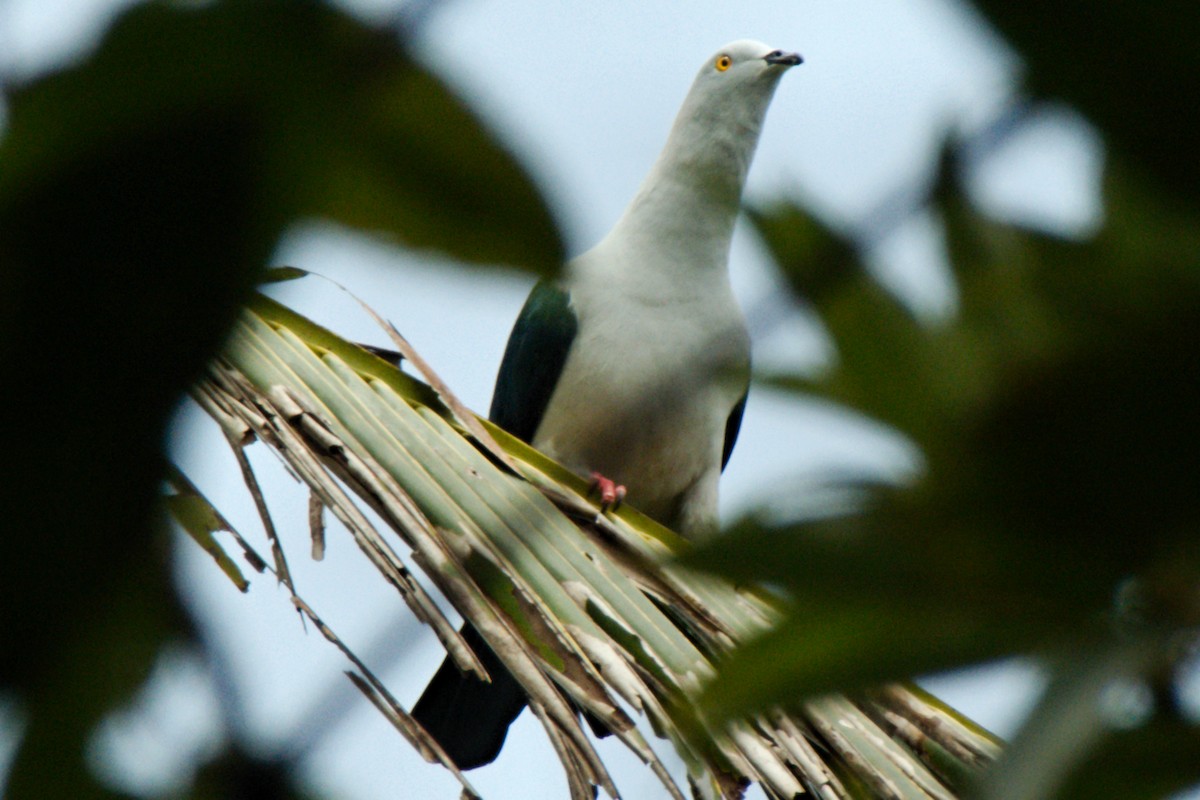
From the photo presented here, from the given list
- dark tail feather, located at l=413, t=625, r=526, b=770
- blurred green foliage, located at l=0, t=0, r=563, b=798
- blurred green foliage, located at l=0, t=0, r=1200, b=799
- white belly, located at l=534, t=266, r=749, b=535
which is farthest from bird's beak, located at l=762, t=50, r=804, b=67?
blurred green foliage, located at l=0, t=0, r=563, b=798

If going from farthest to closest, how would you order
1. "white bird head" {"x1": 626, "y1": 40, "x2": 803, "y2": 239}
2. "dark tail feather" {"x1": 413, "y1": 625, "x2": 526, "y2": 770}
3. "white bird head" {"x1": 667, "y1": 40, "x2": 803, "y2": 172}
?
"white bird head" {"x1": 667, "y1": 40, "x2": 803, "y2": 172} < "white bird head" {"x1": 626, "y1": 40, "x2": 803, "y2": 239} < "dark tail feather" {"x1": 413, "y1": 625, "x2": 526, "y2": 770}

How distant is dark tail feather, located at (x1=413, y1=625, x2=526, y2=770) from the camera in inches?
93.7

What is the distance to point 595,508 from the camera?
177cm

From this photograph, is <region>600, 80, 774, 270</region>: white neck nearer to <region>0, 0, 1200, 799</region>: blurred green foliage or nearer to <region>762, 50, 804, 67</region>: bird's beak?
<region>762, 50, 804, 67</region>: bird's beak

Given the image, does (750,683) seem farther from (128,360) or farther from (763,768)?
(763,768)

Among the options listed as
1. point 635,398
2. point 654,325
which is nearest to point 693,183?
point 654,325

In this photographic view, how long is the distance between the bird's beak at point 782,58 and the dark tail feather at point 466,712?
1.81 metres

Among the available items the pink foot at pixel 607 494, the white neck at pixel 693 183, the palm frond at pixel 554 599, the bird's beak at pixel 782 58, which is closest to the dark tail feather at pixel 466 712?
the pink foot at pixel 607 494

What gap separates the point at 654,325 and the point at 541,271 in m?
2.63

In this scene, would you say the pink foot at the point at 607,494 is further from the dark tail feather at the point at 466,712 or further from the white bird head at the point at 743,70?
the white bird head at the point at 743,70

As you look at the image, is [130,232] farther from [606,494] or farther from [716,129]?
[716,129]

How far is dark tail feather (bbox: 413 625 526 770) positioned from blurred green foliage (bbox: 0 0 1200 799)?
6.19ft

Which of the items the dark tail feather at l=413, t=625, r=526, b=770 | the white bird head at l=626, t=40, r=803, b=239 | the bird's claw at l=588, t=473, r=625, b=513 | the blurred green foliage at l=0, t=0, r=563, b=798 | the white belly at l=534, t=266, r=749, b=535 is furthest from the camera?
the white bird head at l=626, t=40, r=803, b=239

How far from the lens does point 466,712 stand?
7.84 feet
